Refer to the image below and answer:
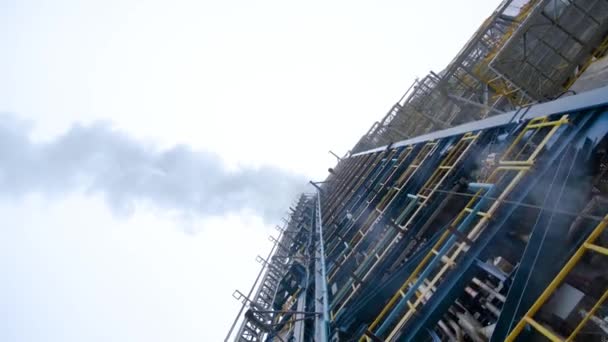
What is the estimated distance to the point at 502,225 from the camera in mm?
3635

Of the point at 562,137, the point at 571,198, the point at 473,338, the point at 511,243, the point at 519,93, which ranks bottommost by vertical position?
the point at 473,338

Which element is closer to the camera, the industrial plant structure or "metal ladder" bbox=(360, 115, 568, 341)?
the industrial plant structure

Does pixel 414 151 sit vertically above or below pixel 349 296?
above

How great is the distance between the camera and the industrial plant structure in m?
2.76

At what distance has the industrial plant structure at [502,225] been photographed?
2.76 m

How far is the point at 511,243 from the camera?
3799 mm

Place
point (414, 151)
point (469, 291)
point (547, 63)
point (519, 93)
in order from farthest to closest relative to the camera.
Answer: point (519, 93) < point (547, 63) < point (414, 151) < point (469, 291)

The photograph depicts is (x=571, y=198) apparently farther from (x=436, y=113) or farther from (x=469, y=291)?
(x=436, y=113)

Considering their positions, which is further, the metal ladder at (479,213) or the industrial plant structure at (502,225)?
the metal ladder at (479,213)

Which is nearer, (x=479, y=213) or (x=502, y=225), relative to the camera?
(x=502, y=225)

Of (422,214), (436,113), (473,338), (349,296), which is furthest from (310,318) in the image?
(436,113)

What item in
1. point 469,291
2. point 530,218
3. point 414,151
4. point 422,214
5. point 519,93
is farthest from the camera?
point 519,93

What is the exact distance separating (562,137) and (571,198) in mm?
835

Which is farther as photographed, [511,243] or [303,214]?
[303,214]
